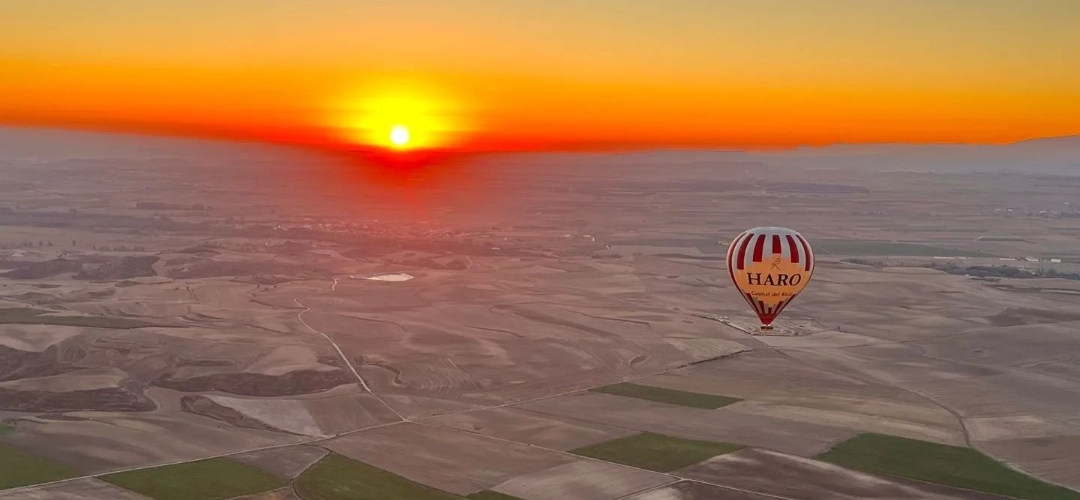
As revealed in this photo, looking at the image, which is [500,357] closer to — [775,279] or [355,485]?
[775,279]

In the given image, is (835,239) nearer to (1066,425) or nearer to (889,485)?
(1066,425)

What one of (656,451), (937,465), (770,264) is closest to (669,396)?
(770,264)

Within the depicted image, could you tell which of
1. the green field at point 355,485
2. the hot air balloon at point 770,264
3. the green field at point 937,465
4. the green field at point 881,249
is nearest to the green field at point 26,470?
the green field at point 355,485

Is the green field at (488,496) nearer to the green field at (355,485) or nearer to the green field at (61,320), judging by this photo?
the green field at (355,485)

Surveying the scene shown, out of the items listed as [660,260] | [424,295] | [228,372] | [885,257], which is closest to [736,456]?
[228,372]

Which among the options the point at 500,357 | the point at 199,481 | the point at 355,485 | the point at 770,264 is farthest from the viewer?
the point at 500,357

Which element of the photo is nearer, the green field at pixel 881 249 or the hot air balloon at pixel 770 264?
the hot air balloon at pixel 770 264
